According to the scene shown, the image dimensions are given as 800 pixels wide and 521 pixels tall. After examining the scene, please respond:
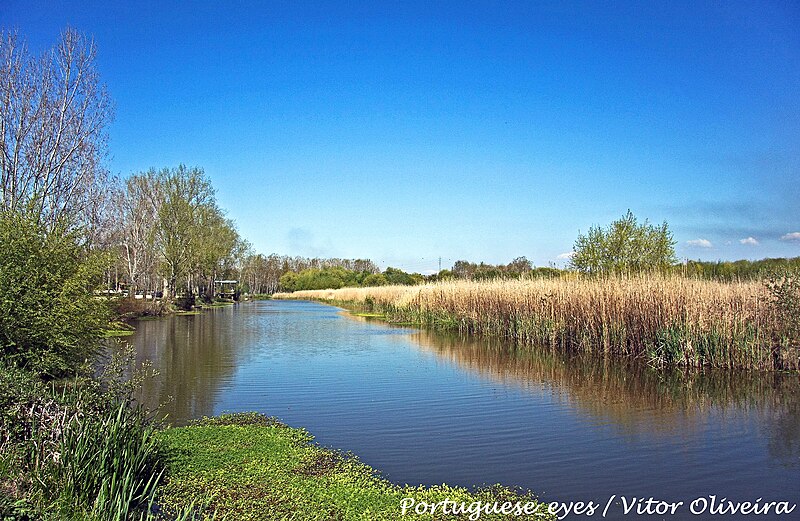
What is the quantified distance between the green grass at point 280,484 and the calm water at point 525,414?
1.70 feet

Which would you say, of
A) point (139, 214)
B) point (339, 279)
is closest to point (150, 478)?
point (139, 214)

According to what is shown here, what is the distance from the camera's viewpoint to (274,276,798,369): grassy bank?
41.1ft

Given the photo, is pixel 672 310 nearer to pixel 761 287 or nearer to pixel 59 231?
pixel 761 287

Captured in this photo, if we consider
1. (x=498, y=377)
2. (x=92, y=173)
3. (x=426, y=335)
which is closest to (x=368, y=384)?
(x=498, y=377)

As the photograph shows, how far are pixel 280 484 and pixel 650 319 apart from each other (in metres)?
11.2

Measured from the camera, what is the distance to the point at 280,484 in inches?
221

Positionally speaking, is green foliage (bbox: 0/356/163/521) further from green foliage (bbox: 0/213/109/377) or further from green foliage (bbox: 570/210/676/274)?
green foliage (bbox: 570/210/676/274)

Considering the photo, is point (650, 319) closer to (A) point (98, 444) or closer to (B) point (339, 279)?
(A) point (98, 444)

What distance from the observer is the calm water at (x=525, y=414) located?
6195 mm

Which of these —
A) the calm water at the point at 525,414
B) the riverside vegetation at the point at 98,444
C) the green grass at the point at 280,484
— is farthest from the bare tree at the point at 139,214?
the green grass at the point at 280,484

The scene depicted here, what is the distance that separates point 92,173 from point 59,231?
16.3m

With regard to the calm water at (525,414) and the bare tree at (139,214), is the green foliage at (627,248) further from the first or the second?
the bare tree at (139,214)

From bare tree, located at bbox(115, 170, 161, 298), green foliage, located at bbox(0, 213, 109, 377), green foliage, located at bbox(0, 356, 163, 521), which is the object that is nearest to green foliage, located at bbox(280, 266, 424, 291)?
bare tree, located at bbox(115, 170, 161, 298)

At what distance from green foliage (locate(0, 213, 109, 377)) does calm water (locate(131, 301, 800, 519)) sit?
1.85m
